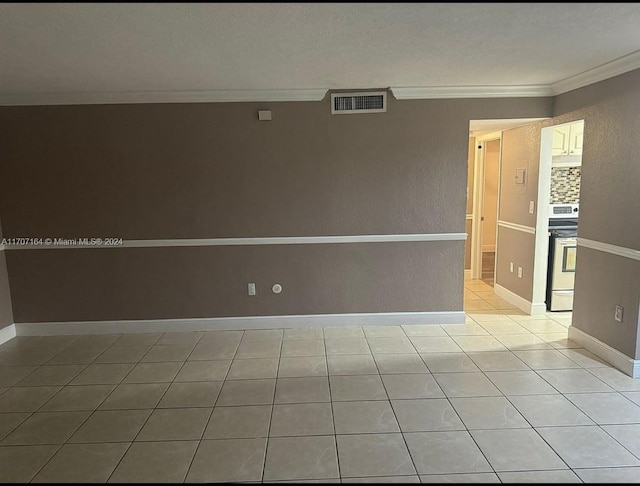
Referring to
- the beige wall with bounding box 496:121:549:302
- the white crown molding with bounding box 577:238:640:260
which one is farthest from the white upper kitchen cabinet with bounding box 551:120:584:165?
the white crown molding with bounding box 577:238:640:260

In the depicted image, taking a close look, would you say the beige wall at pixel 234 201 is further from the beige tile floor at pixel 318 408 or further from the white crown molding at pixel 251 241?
the beige tile floor at pixel 318 408

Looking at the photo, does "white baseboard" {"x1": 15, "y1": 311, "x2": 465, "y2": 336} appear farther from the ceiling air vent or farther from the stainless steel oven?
the ceiling air vent

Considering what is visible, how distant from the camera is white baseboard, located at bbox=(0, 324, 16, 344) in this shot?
160 inches

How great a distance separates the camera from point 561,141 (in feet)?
15.5

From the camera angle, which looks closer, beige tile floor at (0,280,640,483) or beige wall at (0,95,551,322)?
beige tile floor at (0,280,640,483)

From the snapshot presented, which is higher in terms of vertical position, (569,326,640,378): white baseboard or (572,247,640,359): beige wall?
(572,247,640,359): beige wall

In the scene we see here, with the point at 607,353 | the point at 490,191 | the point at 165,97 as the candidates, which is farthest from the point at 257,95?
the point at 490,191

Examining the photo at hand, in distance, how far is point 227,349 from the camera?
12.6 ft

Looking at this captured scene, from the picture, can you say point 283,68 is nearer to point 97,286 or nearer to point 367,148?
point 367,148

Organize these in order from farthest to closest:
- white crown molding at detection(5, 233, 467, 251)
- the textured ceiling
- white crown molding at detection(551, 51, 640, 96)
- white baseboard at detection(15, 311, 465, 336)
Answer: white baseboard at detection(15, 311, 465, 336), white crown molding at detection(5, 233, 467, 251), white crown molding at detection(551, 51, 640, 96), the textured ceiling

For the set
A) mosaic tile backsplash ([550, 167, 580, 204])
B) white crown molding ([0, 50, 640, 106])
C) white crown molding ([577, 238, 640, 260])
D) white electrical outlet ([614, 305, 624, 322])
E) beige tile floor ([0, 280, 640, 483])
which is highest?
white crown molding ([0, 50, 640, 106])

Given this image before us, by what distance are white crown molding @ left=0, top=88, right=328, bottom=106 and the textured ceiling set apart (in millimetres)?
160

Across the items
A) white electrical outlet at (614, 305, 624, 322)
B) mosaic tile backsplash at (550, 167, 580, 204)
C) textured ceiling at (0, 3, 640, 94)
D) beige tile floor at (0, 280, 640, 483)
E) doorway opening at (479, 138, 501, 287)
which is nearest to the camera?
textured ceiling at (0, 3, 640, 94)

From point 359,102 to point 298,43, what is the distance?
155 cm
